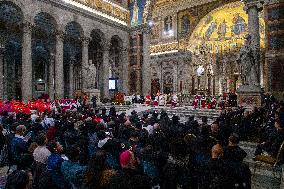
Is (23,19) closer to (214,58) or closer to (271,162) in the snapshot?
(271,162)

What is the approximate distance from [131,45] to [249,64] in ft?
60.4

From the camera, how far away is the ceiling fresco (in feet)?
119

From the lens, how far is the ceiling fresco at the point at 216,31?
36.3 meters

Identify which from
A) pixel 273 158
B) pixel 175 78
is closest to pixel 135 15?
pixel 175 78

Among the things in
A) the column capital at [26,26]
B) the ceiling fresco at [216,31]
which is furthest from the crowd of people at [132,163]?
the ceiling fresco at [216,31]

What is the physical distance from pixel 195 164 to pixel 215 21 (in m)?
35.8

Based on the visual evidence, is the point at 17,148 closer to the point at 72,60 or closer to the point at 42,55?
the point at 42,55

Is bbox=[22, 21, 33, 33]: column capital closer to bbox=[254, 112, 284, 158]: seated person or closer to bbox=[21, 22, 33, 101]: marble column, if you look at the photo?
bbox=[21, 22, 33, 101]: marble column

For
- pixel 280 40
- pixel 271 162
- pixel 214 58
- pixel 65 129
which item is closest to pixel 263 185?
pixel 271 162

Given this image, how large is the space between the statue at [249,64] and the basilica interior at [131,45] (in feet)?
4.32

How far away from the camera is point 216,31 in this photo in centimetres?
3828

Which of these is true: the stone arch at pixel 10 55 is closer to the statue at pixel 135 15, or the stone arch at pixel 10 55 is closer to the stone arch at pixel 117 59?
the stone arch at pixel 117 59

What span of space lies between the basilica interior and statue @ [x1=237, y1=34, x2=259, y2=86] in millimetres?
1316

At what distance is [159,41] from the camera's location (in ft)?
133
